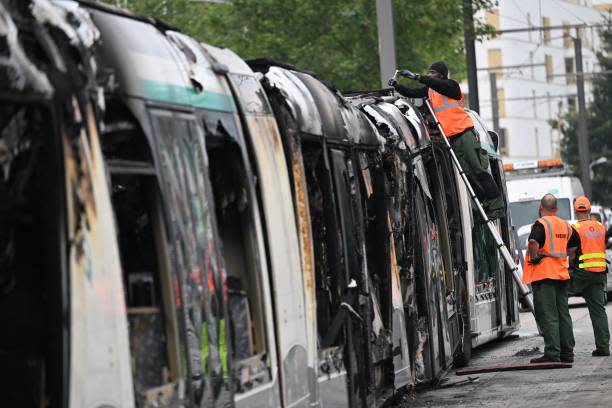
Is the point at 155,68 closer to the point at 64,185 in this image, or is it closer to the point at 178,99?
the point at 178,99

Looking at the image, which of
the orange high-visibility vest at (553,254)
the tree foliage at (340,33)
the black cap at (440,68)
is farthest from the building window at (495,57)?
the orange high-visibility vest at (553,254)

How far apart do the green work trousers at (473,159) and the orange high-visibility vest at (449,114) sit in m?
0.13

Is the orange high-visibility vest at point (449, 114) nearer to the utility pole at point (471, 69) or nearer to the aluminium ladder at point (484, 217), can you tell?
the aluminium ladder at point (484, 217)

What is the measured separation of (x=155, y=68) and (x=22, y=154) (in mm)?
1500

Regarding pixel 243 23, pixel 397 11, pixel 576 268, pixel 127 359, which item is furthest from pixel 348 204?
pixel 243 23

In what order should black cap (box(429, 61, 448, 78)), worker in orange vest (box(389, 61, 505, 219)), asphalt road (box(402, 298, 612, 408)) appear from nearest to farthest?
asphalt road (box(402, 298, 612, 408)) < worker in orange vest (box(389, 61, 505, 219)) < black cap (box(429, 61, 448, 78))

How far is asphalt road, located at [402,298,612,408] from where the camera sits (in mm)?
13078

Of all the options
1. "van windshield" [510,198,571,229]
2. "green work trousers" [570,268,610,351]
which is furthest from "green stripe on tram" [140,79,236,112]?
"van windshield" [510,198,571,229]

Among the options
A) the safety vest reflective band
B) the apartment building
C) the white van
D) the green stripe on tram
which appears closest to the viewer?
the green stripe on tram

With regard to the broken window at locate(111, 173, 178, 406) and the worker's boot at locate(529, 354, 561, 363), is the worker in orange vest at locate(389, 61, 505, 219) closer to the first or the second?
the worker's boot at locate(529, 354, 561, 363)

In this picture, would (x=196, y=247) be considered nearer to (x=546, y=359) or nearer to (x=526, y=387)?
(x=526, y=387)

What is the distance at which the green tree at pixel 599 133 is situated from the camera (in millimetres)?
81562

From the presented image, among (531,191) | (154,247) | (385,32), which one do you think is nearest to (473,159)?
(385,32)

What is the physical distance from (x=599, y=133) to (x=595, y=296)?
65734 mm
